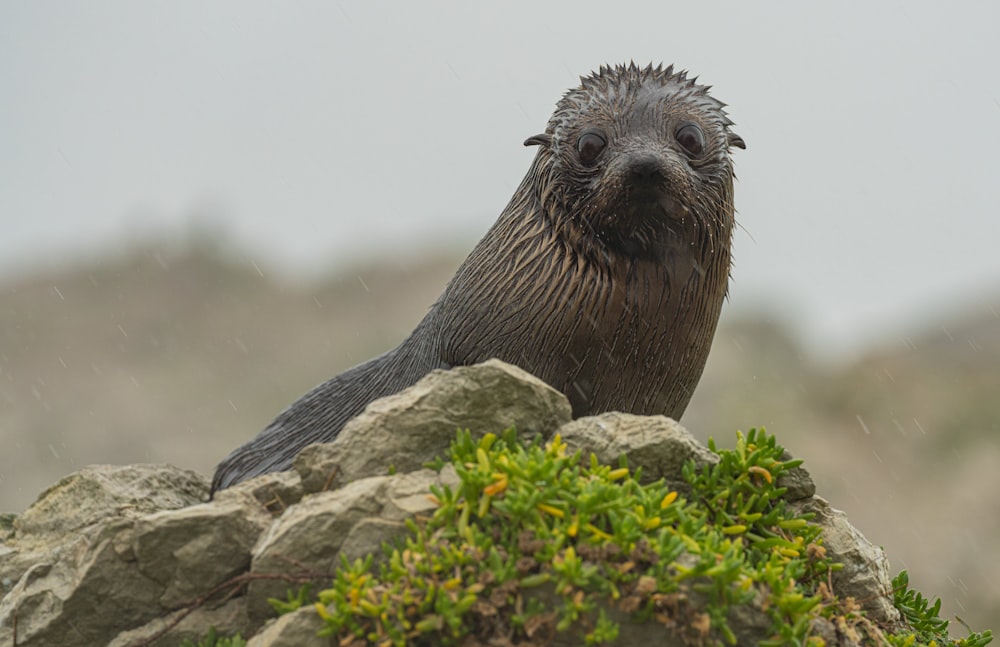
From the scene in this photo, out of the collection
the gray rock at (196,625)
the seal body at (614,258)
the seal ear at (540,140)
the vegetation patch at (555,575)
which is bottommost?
the gray rock at (196,625)

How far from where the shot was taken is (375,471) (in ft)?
11.8

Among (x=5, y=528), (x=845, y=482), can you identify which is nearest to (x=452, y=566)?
(x=5, y=528)

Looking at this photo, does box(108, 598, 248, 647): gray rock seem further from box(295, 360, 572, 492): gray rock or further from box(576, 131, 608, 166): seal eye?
box(576, 131, 608, 166): seal eye

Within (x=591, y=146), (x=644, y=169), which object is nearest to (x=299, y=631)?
(x=644, y=169)

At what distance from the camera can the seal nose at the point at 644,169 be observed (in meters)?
4.07

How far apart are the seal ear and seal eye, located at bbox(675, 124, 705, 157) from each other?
1.83 feet

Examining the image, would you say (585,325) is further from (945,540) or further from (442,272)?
(442,272)

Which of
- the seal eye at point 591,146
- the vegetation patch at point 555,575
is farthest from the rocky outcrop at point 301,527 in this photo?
the seal eye at point 591,146

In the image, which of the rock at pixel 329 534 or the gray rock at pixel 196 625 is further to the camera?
the gray rock at pixel 196 625

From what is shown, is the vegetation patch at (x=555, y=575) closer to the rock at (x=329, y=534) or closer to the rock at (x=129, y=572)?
the rock at (x=329, y=534)

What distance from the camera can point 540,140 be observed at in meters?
4.57

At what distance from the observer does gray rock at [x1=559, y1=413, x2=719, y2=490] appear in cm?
361

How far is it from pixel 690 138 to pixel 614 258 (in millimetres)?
553

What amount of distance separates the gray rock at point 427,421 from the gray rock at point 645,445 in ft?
0.56
